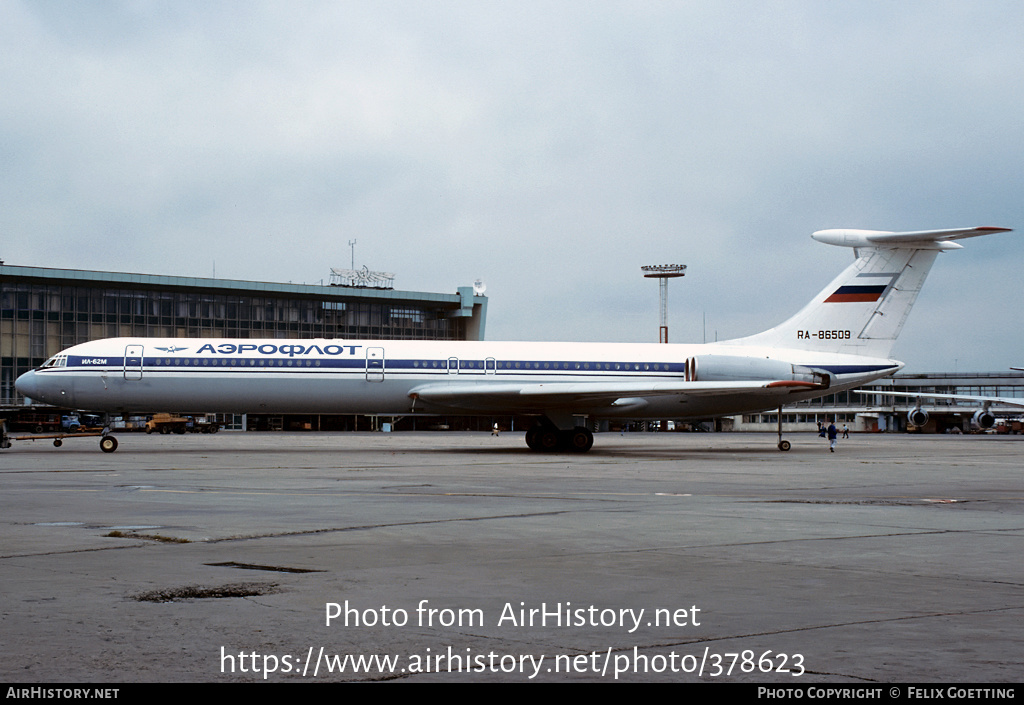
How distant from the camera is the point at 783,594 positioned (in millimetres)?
7965

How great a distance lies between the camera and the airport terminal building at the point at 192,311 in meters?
92.1

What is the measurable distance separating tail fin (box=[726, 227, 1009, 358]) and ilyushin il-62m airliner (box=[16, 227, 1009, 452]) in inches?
1.8

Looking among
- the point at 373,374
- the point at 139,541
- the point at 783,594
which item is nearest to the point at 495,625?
the point at 783,594

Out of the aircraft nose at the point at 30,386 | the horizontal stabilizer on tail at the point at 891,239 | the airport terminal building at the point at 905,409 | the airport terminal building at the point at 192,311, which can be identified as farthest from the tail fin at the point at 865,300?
the airport terminal building at the point at 192,311

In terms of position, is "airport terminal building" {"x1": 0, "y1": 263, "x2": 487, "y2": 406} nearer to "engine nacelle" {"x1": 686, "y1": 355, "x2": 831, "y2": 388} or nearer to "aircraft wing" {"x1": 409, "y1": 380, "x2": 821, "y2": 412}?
"aircraft wing" {"x1": 409, "y1": 380, "x2": 821, "y2": 412}

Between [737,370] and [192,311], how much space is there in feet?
235

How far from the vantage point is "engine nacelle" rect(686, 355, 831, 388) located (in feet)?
130

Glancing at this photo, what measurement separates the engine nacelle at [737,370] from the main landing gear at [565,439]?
4.75 m

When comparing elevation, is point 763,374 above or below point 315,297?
below

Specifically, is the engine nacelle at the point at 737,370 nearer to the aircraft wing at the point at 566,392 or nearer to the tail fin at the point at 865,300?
the aircraft wing at the point at 566,392

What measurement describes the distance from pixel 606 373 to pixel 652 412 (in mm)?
2362

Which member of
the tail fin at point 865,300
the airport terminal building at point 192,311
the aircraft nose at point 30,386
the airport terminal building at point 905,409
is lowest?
the airport terminal building at point 905,409

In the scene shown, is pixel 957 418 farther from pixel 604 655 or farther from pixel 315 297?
pixel 604 655
